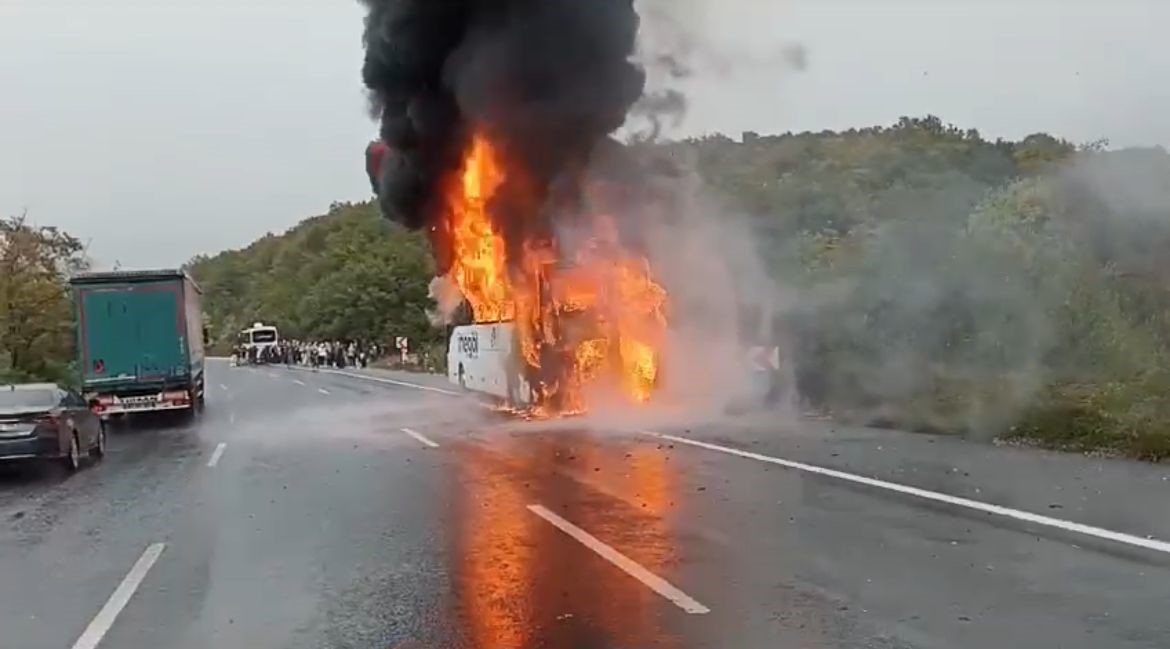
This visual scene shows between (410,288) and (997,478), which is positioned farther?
(410,288)

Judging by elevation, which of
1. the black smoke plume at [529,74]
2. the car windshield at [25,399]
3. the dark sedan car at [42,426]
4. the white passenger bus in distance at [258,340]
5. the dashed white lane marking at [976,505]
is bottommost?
the dashed white lane marking at [976,505]

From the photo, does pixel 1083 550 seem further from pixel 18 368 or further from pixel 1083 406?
pixel 18 368

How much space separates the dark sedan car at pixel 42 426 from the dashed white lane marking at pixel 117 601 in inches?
275

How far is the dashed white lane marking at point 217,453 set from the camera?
16592mm

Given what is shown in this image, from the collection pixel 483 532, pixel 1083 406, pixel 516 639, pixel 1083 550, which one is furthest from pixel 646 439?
pixel 516 639

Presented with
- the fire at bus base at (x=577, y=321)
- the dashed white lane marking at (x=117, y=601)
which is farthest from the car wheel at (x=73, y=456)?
the fire at bus base at (x=577, y=321)

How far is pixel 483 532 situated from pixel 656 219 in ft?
57.0

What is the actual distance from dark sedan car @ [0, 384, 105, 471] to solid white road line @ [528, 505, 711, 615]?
8165 millimetres

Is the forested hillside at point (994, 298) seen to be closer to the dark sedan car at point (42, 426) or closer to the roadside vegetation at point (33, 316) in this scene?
the dark sedan car at point (42, 426)

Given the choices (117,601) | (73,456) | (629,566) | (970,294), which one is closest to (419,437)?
(73,456)

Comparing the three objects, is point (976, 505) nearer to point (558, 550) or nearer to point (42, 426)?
point (558, 550)

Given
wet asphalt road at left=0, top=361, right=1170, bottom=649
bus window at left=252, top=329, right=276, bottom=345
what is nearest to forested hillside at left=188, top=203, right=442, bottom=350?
bus window at left=252, top=329, right=276, bottom=345

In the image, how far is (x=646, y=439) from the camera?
17.6 metres

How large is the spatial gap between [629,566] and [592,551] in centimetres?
67
